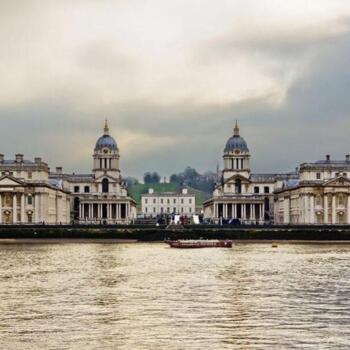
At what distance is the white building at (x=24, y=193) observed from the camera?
516ft

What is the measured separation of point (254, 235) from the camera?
13088 centimetres

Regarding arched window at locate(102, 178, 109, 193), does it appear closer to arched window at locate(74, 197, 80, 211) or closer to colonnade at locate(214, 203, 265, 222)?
arched window at locate(74, 197, 80, 211)

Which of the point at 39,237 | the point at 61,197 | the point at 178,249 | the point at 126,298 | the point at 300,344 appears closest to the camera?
the point at 300,344

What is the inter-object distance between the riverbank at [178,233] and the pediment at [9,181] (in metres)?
23.7

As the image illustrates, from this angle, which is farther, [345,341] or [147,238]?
[147,238]

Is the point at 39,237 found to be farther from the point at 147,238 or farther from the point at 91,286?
the point at 91,286

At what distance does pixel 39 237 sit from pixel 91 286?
79.9 m

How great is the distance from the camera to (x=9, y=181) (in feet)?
514

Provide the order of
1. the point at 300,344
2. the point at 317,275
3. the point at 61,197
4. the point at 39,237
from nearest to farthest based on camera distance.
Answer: the point at 300,344, the point at 317,275, the point at 39,237, the point at 61,197

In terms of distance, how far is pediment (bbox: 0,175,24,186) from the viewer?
15625cm

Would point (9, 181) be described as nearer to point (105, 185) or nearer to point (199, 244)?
point (105, 185)

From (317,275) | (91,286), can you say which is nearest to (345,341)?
(91,286)

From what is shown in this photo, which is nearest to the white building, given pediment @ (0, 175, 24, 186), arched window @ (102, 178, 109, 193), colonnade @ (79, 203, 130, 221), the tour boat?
pediment @ (0, 175, 24, 186)

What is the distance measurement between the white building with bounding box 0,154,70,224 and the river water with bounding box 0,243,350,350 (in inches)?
3526
